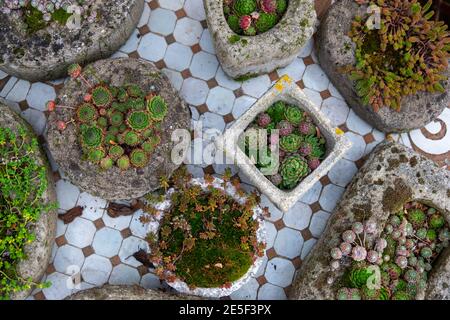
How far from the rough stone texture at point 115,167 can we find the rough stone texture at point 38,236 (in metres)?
0.24

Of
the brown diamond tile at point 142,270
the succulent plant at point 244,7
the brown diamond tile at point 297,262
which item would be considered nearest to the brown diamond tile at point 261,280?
the brown diamond tile at point 297,262

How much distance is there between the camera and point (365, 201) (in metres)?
3.69

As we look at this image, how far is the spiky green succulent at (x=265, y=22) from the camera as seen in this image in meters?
3.72

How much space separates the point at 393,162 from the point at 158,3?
2.44m

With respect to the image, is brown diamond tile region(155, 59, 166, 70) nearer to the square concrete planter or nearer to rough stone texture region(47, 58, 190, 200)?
rough stone texture region(47, 58, 190, 200)

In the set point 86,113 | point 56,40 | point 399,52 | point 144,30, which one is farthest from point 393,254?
point 56,40

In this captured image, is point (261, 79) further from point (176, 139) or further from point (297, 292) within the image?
point (297, 292)

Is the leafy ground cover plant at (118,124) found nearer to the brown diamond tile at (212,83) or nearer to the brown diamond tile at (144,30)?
the brown diamond tile at (212,83)

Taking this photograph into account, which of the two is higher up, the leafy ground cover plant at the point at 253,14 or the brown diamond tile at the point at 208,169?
the leafy ground cover plant at the point at 253,14

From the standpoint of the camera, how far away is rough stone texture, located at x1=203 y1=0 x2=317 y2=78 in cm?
355

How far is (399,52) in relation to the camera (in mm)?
3846

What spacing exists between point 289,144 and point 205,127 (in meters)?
0.85

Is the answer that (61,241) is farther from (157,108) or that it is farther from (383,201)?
(383,201)

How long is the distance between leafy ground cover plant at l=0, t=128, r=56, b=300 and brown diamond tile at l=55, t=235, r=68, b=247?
470 mm
